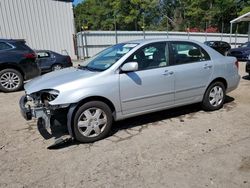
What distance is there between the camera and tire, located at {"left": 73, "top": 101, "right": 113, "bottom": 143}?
13.7 feet

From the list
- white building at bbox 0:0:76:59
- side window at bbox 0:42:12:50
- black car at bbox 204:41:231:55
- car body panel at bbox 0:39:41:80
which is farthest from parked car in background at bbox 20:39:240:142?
black car at bbox 204:41:231:55

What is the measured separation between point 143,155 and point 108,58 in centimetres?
201

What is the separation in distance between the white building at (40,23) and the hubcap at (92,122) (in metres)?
13.7

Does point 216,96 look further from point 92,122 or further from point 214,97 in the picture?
point 92,122

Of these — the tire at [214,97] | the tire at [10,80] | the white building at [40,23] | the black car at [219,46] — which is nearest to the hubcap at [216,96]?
the tire at [214,97]

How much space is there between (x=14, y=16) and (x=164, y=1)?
44.2 metres

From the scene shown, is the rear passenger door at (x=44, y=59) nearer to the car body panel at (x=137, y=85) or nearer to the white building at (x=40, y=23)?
the white building at (x=40, y=23)

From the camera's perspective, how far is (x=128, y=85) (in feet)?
14.8

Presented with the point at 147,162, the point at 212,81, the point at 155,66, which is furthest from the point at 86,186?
the point at 212,81

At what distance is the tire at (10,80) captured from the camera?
8266 millimetres

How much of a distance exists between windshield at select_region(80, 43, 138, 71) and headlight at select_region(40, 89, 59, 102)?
3.04 feet

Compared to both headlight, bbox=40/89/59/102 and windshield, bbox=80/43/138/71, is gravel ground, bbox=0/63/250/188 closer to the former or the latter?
headlight, bbox=40/89/59/102

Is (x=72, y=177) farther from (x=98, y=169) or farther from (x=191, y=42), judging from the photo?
(x=191, y=42)

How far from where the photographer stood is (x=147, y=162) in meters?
3.65
